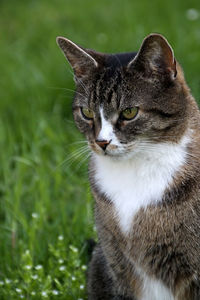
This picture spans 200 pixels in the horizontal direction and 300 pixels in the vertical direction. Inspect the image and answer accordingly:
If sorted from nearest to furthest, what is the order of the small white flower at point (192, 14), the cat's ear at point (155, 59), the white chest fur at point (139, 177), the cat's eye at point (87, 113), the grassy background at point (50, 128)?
the cat's ear at point (155, 59), the white chest fur at point (139, 177), the cat's eye at point (87, 113), the grassy background at point (50, 128), the small white flower at point (192, 14)

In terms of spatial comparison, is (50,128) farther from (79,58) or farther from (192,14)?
(192,14)

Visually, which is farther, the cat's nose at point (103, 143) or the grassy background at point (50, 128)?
the grassy background at point (50, 128)

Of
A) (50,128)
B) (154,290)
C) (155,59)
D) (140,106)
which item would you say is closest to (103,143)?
(140,106)

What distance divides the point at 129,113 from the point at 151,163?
0.24 metres

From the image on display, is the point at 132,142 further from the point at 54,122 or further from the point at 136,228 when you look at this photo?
the point at 54,122

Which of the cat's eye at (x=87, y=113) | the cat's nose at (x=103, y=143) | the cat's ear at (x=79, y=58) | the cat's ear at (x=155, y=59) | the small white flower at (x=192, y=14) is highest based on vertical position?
the small white flower at (x=192, y=14)

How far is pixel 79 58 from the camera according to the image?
2.71m

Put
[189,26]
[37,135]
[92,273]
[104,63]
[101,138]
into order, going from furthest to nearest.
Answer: [189,26], [37,135], [92,273], [104,63], [101,138]

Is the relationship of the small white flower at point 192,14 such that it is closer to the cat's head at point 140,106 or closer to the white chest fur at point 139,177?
the cat's head at point 140,106

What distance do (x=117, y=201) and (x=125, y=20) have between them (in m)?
3.22

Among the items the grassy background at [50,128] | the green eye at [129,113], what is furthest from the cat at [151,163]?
the grassy background at [50,128]

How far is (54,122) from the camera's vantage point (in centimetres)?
430

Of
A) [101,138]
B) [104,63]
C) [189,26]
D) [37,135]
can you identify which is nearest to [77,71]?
[104,63]

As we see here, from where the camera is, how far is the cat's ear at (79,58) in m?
2.66
